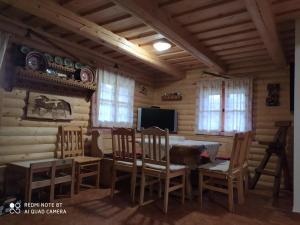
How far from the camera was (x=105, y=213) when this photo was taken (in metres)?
2.76

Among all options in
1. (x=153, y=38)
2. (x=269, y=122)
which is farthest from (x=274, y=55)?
(x=153, y=38)

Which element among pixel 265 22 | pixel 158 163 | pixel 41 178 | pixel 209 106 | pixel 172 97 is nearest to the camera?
pixel 265 22

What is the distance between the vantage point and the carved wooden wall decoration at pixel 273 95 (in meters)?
4.36

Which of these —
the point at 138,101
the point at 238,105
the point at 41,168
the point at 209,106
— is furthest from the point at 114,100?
the point at 238,105

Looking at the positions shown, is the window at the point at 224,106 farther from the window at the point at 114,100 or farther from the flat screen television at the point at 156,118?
the window at the point at 114,100

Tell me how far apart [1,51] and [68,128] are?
144cm

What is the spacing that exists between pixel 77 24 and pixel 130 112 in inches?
96.0

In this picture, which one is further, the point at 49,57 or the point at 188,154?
the point at 49,57

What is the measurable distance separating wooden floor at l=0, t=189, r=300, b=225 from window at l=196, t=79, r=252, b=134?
1651 mm

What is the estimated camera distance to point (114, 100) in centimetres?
478

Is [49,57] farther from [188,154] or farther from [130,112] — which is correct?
[188,154]

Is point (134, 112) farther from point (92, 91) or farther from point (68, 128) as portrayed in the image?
point (68, 128)

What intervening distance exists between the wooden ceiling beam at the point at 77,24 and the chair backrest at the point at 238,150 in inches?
86.4

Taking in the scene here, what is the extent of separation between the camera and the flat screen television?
520cm
